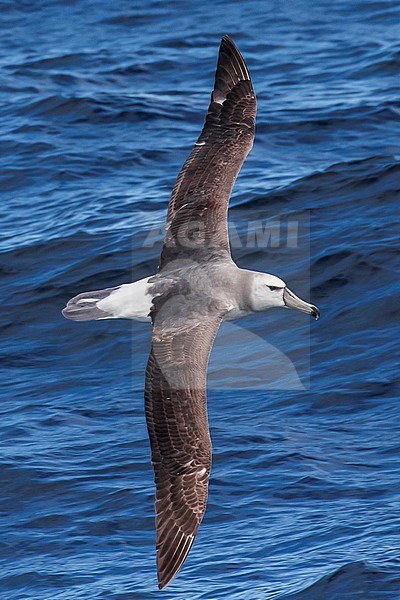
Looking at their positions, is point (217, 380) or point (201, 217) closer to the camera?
point (201, 217)

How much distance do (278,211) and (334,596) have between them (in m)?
6.09

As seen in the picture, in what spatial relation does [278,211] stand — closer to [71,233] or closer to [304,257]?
[304,257]

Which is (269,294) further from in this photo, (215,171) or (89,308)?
(89,308)

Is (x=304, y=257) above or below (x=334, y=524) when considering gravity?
above

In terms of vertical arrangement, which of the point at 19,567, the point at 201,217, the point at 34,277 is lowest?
the point at 19,567

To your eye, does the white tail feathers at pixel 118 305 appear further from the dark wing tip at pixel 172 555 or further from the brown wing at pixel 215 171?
the dark wing tip at pixel 172 555

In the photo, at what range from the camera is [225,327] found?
13.0 meters

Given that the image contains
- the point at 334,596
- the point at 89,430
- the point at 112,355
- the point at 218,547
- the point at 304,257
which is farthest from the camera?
the point at 304,257

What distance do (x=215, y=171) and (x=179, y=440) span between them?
2678 mm

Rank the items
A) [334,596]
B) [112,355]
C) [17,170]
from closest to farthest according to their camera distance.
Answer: [334,596] → [112,355] → [17,170]

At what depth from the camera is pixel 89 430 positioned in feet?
38.7

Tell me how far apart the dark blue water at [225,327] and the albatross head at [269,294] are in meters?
1.47

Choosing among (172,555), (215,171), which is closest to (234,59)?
(215,171)

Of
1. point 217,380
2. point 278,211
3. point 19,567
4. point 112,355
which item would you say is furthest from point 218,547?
point 278,211
